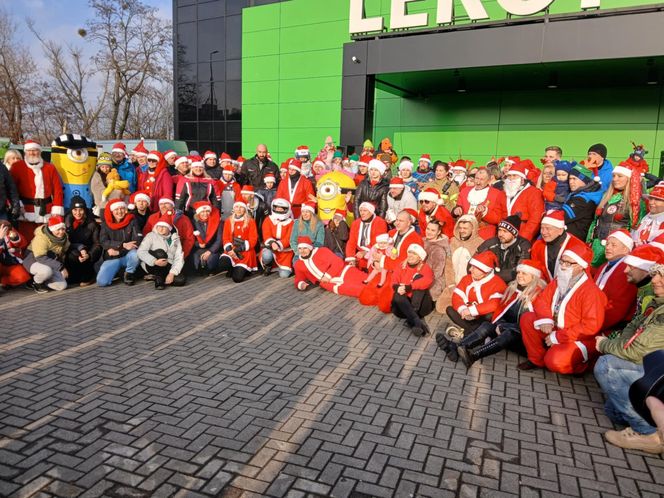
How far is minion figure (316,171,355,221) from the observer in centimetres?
841

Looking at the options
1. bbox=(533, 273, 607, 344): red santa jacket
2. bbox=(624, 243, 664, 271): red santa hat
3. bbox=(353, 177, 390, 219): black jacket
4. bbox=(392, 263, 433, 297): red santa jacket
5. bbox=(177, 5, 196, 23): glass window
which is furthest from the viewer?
bbox=(177, 5, 196, 23): glass window

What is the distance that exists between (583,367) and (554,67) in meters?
9.59

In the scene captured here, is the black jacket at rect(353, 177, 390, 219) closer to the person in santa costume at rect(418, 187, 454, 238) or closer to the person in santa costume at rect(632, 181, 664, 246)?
the person in santa costume at rect(418, 187, 454, 238)

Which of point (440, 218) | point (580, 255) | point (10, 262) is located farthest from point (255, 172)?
point (580, 255)

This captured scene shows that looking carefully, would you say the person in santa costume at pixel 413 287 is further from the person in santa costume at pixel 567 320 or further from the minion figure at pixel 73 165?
the minion figure at pixel 73 165

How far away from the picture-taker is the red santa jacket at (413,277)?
6.14 meters

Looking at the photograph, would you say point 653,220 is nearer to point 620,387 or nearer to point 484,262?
point 484,262

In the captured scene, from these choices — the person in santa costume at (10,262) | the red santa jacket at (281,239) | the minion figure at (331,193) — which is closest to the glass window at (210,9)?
the minion figure at (331,193)

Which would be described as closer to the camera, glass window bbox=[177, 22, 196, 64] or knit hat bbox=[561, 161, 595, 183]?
knit hat bbox=[561, 161, 595, 183]

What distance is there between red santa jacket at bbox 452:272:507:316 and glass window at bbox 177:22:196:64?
2158 cm

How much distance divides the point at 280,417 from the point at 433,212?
4.43 meters

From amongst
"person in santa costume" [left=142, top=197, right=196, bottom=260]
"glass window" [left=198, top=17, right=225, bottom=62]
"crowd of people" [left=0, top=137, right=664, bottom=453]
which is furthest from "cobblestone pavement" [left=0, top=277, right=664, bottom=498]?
"glass window" [left=198, top=17, right=225, bottom=62]

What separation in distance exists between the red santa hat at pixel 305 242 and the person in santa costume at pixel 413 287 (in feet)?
5.60

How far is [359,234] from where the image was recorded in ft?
24.7
